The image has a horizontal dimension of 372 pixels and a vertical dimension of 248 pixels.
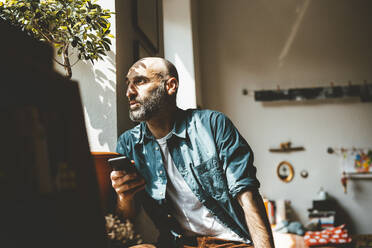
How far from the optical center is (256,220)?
3.92 ft

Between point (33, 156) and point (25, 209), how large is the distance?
75 mm

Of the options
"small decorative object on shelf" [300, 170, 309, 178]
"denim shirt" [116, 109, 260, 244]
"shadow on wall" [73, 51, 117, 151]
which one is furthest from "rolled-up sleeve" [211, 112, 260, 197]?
"small decorative object on shelf" [300, 170, 309, 178]

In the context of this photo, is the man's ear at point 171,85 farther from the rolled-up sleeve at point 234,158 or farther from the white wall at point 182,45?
the white wall at point 182,45

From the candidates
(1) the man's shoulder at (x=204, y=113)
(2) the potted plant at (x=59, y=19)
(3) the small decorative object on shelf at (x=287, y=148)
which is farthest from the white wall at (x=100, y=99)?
(3) the small decorative object on shelf at (x=287, y=148)

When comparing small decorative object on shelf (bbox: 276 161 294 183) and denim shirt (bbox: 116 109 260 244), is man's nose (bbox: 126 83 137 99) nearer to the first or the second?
denim shirt (bbox: 116 109 260 244)

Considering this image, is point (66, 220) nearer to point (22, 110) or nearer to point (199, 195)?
point (22, 110)

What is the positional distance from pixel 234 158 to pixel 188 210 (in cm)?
33

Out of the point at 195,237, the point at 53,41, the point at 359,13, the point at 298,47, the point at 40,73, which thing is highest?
the point at 359,13

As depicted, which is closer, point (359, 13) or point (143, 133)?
point (143, 133)

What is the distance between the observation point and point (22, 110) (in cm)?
42

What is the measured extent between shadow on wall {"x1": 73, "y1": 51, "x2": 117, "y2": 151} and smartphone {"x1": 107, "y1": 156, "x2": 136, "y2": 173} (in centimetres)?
46

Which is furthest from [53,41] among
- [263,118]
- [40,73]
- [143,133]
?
[263,118]

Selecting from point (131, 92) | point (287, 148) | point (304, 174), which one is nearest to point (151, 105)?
point (131, 92)

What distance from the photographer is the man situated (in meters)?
1.32
